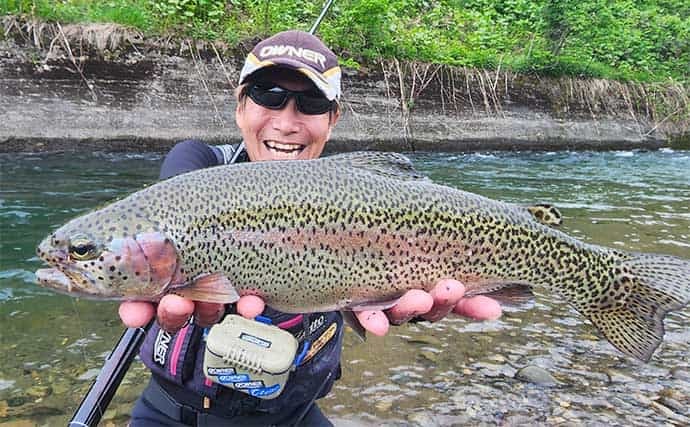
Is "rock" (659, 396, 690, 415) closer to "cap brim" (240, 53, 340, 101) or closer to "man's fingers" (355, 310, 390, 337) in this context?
"man's fingers" (355, 310, 390, 337)

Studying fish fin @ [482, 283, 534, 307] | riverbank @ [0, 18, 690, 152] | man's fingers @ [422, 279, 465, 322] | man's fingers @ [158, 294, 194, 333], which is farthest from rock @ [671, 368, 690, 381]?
riverbank @ [0, 18, 690, 152]

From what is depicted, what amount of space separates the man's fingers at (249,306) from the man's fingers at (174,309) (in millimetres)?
177

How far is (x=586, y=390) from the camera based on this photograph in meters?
3.75

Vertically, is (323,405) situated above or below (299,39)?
below

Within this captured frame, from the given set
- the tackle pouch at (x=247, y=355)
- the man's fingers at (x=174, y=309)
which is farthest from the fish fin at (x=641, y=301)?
the man's fingers at (x=174, y=309)

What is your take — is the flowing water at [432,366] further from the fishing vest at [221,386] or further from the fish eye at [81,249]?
the fish eye at [81,249]

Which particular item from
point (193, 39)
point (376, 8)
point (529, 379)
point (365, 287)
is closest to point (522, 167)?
point (376, 8)

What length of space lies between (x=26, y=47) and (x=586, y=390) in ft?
35.5

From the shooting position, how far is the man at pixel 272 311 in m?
2.20

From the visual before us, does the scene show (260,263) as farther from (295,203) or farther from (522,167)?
(522,167)

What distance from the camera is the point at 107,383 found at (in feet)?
8.61

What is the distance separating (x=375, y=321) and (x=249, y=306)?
52 centimetres

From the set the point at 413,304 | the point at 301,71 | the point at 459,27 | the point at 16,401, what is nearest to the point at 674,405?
the point at 413,304

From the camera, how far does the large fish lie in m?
1.94
